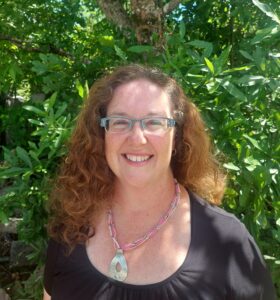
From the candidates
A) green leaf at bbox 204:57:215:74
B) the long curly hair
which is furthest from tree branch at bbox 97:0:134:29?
the long curly hair

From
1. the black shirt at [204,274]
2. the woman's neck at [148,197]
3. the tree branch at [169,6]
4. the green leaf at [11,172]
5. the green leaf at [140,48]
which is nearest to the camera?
the black shirt at [204,274]

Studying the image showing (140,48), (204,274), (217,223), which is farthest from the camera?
(140,48)

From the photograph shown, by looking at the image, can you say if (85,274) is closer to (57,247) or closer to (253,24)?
(57,247)

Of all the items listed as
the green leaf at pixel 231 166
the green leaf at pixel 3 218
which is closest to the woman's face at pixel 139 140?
the green leaf at pixel 231 166

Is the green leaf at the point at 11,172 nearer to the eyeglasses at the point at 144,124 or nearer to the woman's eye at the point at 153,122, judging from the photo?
the eyeglasses at the point at 144,124

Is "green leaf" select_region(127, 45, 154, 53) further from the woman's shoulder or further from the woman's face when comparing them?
the woman's shoulder

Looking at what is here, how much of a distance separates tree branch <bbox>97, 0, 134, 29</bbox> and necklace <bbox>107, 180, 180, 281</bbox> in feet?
4.90

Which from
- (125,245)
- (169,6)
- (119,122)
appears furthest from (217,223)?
(169,6)

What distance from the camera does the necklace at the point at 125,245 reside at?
1772mm

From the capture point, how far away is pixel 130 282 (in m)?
1.74

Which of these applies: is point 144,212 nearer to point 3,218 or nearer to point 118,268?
point 118,268

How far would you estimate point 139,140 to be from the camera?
68.8 inches

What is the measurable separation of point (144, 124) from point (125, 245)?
438 mm

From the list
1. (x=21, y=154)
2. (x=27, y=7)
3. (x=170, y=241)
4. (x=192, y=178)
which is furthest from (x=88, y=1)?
(x=170, y=241)
